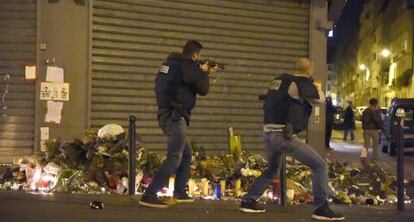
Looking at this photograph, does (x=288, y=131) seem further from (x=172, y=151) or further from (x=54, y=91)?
(x=54, y=91)

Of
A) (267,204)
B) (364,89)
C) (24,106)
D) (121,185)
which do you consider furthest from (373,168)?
(364,89)

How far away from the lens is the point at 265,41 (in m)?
14.5

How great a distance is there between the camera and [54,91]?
12.1 metres

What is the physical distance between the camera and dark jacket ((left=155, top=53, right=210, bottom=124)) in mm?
7395

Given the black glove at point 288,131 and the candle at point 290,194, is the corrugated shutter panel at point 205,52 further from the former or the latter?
the black glove at point 288,131

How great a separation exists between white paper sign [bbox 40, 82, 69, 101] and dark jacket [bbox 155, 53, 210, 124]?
16.2 feet

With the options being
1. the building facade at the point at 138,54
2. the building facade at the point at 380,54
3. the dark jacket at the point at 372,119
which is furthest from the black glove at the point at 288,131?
the building facade at the point at 380,54

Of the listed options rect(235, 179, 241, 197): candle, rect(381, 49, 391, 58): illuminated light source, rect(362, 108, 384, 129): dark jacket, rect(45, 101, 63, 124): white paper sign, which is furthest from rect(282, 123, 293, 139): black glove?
rect(381, 49, 391, 58): illuminated light source

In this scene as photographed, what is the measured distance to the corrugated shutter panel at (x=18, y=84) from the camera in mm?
12133

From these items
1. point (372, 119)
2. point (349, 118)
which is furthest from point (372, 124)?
point (349, 118)

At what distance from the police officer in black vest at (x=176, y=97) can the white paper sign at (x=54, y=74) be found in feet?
16.2

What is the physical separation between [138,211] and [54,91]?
5.15 metres

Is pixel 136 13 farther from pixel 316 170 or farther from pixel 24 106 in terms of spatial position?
pixel 316 170

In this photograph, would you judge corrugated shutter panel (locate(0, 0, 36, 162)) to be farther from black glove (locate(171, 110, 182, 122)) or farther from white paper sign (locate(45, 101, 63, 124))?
black glove (locate(171, 110, 182, 122))
